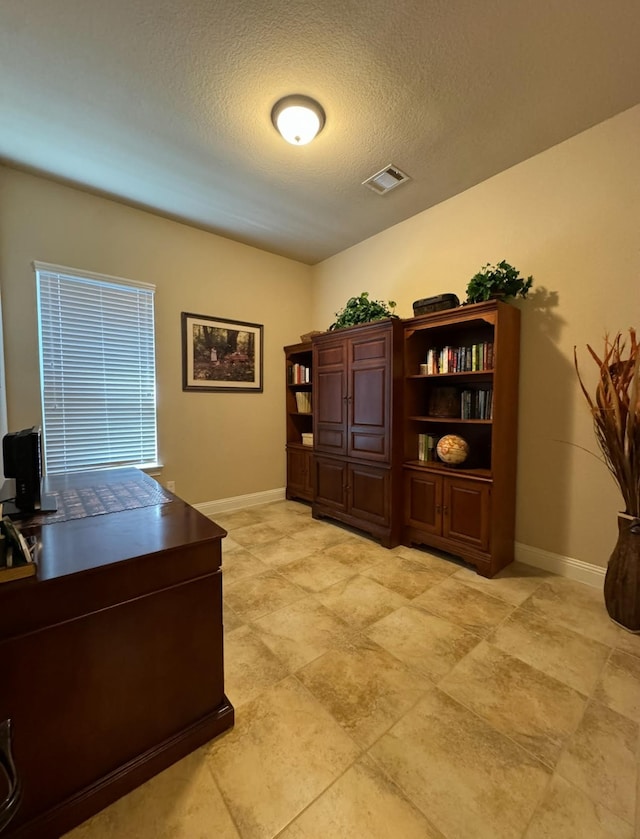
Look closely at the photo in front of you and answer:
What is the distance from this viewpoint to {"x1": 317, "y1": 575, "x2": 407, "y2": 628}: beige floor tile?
1.90 metres

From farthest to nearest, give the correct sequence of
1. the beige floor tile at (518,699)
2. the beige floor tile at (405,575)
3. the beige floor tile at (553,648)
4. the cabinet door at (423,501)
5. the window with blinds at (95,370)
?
the window with blinds at (95,370)
the cabinet door at (423,501)
the beige floor tile at (405,575)
the beige floor tile at (553,648)
the beige floor tile at (518,699)

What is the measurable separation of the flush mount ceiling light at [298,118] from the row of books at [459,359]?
65.4 inches

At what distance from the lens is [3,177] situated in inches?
96.8

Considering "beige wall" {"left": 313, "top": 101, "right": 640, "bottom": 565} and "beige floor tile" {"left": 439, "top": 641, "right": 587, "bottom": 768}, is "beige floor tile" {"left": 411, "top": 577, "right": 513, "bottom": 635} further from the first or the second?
"beige wall" {"left": 313, "top": 101, "right": 640, "bottom": 565}

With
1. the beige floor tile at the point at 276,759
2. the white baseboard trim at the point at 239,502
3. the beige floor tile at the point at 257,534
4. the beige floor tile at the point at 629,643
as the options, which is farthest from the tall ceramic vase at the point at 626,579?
the white baseboard trim at the point at 239,502

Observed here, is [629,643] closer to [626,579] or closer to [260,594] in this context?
[626,579]

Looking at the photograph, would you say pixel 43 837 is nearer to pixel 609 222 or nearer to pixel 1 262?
pixel 1 262

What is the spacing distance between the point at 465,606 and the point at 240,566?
150 cm

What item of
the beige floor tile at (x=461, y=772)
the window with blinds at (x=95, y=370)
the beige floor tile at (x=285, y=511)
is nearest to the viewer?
the beige floor tile at (x=461, y=772)

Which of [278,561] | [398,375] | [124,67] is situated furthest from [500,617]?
[124,67]

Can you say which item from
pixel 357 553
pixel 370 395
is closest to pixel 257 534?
pixel 357 553

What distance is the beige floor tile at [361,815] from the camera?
37.2 inches

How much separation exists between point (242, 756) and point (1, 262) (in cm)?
337

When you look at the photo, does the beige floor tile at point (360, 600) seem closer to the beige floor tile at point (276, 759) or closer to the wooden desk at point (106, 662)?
the beige floor tile at point (276, 759)
